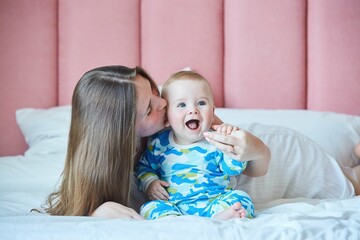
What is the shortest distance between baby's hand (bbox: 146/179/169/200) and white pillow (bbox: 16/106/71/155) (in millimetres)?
626

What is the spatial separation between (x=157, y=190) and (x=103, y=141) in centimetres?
19

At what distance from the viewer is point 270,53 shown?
192cm

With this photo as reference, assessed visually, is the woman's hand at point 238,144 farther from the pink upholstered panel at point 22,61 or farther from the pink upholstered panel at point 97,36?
the pink upholstered panel at point 22,61

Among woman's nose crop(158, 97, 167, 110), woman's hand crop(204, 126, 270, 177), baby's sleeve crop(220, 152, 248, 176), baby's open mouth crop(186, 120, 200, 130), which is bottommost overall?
baby's sleeve crop(220, 152, 248, 176)

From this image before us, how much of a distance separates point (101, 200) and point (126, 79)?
0.96ft

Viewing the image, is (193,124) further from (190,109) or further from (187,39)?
(187,39)

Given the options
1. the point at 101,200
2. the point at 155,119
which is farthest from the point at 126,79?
the point at 101,200

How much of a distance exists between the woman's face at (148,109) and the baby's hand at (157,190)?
0.42ft

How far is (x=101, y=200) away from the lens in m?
1.10

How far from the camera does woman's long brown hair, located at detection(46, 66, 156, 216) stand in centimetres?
108

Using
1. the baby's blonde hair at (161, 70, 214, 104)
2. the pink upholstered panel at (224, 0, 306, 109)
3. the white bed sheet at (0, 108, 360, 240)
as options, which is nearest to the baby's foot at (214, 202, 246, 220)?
the white bed sheet at (0, 108, 360, 240)

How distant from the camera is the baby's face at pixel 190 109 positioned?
1125 mm

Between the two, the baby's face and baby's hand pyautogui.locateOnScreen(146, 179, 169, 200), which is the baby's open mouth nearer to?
the baby's face

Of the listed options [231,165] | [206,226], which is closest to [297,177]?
[231,165]
